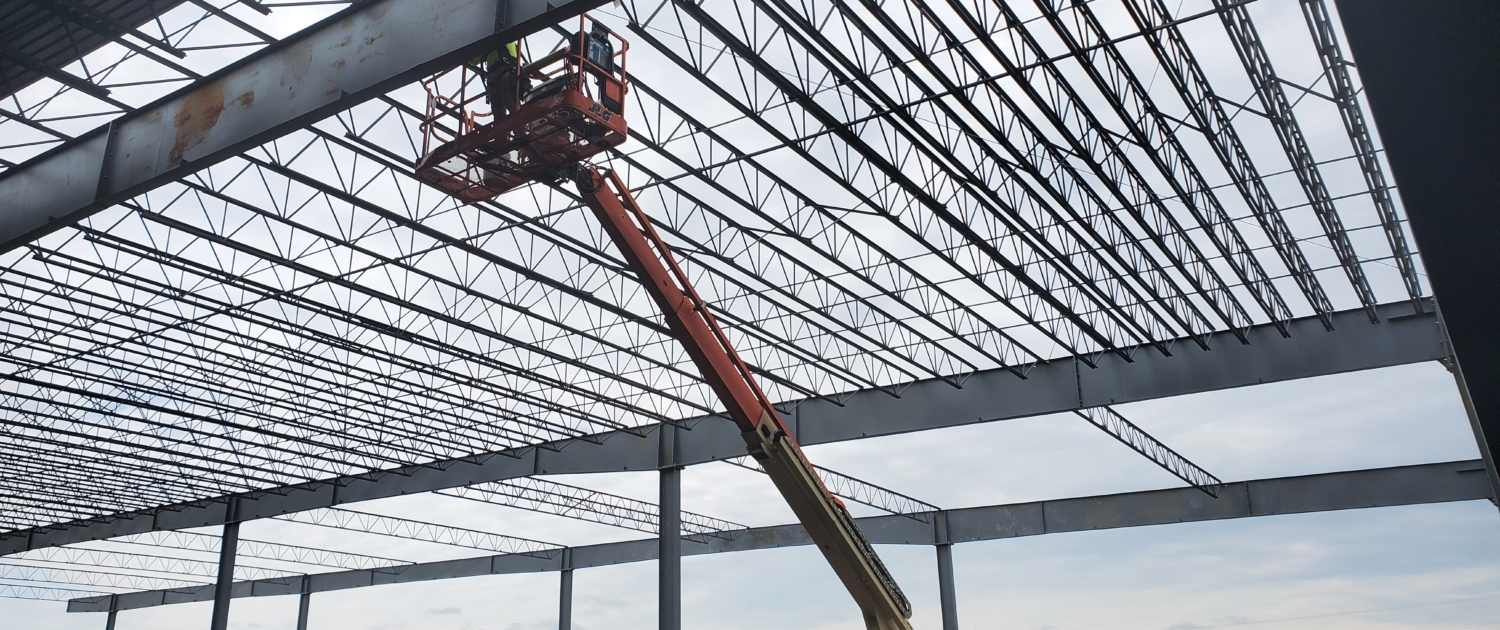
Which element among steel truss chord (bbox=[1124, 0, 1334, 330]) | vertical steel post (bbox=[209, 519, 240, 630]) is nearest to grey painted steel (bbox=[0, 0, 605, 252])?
steel truss chord (bbox=[1124, 0, 1334, 330])

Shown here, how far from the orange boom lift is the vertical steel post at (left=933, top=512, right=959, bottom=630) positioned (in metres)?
24.2

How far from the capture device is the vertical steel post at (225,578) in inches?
1748

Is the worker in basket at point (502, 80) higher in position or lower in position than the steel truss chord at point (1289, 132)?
lower

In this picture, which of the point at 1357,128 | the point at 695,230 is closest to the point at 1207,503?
the point at 1357,128

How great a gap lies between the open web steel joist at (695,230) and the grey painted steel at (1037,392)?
0.12m

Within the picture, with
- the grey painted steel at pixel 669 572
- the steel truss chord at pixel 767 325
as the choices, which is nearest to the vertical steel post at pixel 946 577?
the steel truss chord at pixel 767 325

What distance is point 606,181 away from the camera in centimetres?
1645

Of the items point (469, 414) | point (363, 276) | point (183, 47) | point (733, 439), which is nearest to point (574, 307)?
point (363, 276)

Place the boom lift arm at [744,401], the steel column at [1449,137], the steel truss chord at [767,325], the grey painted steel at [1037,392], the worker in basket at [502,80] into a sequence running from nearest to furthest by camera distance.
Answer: the steel column at [1449,137]
the worker in basket at [502,80]
the boom lift arm at [744,401]
the steel truss chord at [767,325]
the grey painted steel at [1037,392]

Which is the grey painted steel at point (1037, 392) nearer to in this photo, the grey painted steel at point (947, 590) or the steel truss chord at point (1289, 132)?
the steel truss chord at point (1289, 132)

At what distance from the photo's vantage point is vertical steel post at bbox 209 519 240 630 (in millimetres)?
44406

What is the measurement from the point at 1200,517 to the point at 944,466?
33.2ft

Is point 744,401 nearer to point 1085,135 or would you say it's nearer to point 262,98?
point 262,98

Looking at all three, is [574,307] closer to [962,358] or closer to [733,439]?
[733,439]
